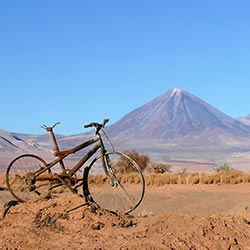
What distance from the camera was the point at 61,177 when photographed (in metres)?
10.0

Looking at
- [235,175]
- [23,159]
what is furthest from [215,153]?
[23,159]

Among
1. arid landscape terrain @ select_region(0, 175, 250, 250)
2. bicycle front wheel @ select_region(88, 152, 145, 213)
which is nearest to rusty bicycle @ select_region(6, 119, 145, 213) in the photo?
bicycle front wheel @ select_region(88, 152, 145, 213)

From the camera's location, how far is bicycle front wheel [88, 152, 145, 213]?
33.7 ft

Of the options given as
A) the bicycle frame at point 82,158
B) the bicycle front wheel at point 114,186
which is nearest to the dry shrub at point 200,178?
the bicycle front wheel at point 114,186

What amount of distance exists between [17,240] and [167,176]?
1845 centimetres

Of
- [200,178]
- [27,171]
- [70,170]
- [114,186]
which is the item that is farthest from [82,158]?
[200,178]

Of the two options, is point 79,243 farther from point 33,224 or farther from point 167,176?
point 167,176

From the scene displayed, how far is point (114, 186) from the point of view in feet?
34.0

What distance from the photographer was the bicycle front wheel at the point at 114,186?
33.7 feet

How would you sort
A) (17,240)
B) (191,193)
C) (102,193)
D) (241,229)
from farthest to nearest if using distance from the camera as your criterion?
(191,193) → (102,193) → (241,229) → (17,240)

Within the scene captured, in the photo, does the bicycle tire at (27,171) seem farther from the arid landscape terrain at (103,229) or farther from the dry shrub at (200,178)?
the dry shrub at (200,178)

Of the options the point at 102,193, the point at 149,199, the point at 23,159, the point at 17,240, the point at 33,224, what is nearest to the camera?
the point at 17,240

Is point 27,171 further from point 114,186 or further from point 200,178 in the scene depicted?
point 200,178

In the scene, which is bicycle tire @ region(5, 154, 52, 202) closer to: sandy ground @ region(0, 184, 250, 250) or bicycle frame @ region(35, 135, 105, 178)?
bicycle frame @ region(35, 135, 105, 178)
